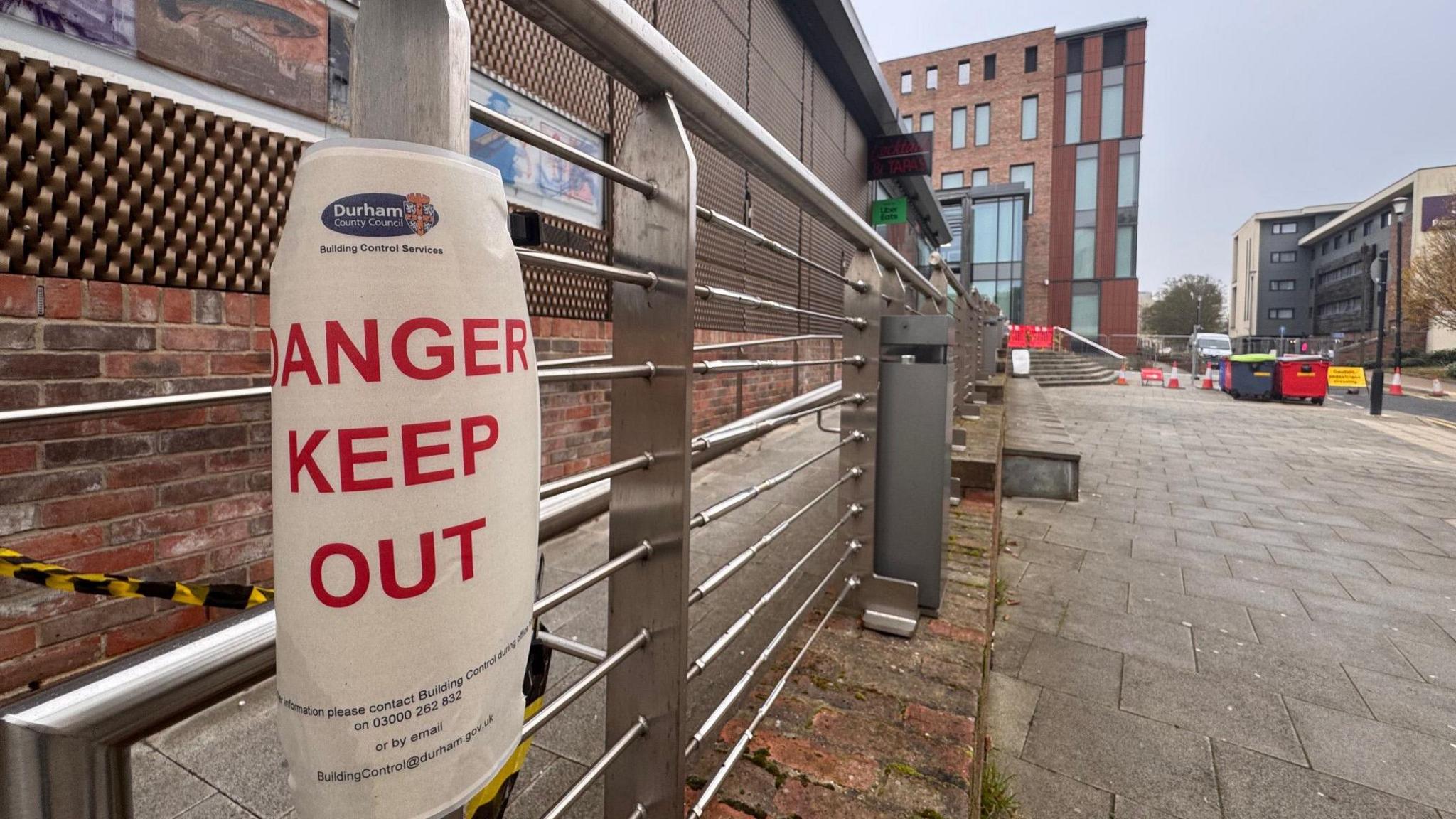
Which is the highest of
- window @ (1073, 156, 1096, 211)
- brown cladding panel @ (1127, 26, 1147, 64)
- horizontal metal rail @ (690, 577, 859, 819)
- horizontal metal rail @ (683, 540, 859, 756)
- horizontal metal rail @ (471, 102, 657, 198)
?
brown cladding panel @ (1127, 26, 1147, 64)

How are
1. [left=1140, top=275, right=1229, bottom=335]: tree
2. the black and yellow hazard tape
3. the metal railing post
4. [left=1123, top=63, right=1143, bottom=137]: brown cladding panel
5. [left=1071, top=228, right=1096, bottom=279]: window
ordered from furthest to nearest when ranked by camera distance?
[left=1140, top=275, right=1229, bottom=335]: tree
[left=1071, top=228, right=1096, bottom=279]: window
[left=1123, top=63, right=1143, bottom=137]: brown cladding panel
the metal railing post
the black and yellow hazard tape

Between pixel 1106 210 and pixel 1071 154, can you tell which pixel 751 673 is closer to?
pixel 1106 210

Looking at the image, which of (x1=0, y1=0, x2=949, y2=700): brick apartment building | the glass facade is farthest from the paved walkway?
the glass facade

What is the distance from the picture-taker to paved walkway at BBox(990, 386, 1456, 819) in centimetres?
198

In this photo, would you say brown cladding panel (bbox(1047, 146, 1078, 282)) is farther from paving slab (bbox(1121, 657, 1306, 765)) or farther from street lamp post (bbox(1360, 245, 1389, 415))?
paving slab (bbox(1121, 657, 1306, 765))

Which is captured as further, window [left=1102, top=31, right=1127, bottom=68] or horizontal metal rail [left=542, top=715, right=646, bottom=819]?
window [left=1102, top=31, right=1127, bottom=68]

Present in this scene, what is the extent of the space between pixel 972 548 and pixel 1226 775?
1070 mm

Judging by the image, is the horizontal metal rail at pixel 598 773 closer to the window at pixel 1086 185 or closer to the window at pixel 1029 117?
the window at pixel 1086 185

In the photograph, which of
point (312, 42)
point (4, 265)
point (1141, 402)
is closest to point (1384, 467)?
point (1141, 402)

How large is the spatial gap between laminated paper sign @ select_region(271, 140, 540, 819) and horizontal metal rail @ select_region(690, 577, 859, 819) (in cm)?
82

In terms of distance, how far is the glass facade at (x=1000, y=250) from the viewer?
85.4 ft

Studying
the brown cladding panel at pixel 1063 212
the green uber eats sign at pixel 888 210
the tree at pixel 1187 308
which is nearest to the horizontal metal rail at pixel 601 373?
the green uber eats sign at pixel 888 210

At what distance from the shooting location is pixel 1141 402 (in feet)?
44.1

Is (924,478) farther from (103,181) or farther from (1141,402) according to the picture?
(1141,402)
